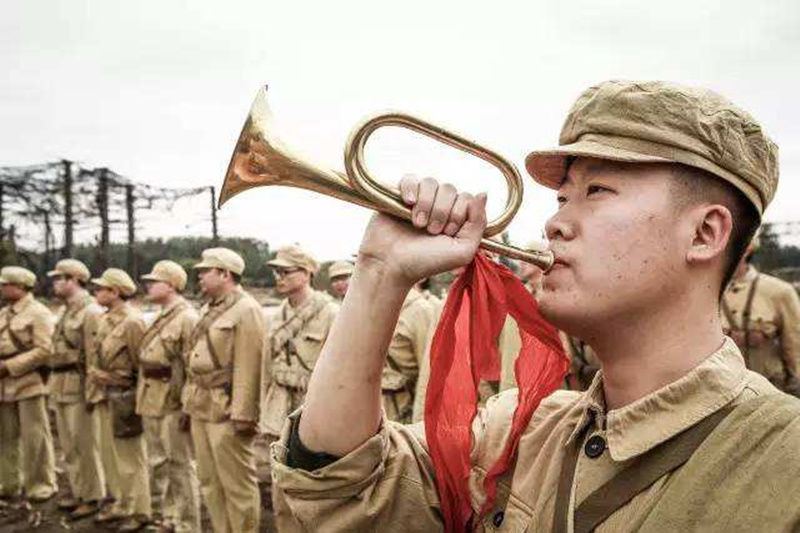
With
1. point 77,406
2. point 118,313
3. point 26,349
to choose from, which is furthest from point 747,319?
point 26,349

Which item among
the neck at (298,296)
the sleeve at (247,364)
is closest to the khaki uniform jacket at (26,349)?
the sleeve at (247,364)

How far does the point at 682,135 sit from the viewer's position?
1.52 meters

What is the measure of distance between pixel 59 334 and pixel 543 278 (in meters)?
7.87

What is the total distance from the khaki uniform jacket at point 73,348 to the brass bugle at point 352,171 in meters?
6.87

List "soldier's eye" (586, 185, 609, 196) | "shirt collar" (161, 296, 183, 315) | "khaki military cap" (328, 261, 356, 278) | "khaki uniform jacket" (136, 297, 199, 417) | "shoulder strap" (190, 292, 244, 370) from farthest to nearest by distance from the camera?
"khaki military cap" (328, 261, 356, 278) → "shirt collar" (161, 296, 183, 315) → "khaki uniform jacket" (136, 297, 199, 417) → "shoulder strap" (190, 292, 244, 370) → "soldier's eye" (586, 185, 609, 196)

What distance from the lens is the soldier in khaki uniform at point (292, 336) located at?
6199 millimetres

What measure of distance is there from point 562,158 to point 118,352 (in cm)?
657

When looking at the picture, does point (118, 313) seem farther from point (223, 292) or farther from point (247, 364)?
point (247, 364)

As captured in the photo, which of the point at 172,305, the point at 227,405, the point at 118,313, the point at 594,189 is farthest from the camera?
the point at 118,313

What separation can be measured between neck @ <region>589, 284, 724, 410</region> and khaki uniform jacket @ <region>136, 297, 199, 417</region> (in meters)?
5.60

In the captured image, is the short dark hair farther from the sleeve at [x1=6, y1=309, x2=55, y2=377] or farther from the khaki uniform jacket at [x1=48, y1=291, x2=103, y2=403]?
the sleeve at [x1=6, y1=309, x2=55, y2=377]

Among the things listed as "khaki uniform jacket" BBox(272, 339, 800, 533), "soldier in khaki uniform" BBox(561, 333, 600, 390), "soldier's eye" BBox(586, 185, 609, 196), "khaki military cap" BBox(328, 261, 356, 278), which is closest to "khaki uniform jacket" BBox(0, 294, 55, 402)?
"khaki military cap" BBox(328, 261, 356, 278)

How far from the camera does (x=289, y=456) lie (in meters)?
1.63

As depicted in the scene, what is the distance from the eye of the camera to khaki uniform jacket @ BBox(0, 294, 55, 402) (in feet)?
26.0
